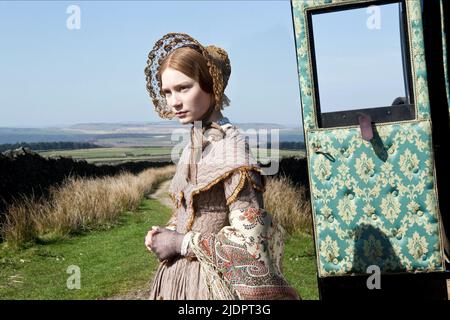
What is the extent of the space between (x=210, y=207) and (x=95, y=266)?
181 inches

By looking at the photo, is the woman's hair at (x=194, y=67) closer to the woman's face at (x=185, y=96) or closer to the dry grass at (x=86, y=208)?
the woman's face at (x=185, y=96)

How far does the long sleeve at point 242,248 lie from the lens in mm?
2160

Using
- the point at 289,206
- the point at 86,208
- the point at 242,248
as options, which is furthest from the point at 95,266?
the point at 242,248

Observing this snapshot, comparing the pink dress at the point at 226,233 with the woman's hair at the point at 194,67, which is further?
the woman's hair at the point at 194,67

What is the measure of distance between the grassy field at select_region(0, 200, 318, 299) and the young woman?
121 inches

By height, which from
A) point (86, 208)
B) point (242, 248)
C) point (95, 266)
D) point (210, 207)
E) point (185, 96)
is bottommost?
point (95, 266)

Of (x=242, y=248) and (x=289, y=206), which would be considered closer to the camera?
(x=242, y=248)

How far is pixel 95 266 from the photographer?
6.54 meters

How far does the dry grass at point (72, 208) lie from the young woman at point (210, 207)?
4933mm

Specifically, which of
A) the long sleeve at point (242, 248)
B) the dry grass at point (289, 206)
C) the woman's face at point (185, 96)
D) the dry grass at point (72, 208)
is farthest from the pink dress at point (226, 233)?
the dry grass at point (72, 208)

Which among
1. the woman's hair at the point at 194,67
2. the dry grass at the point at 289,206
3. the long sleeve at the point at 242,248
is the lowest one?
the dry grass at the point at 289,206

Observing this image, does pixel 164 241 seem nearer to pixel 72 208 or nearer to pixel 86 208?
pixel 72 208

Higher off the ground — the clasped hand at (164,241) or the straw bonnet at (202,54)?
the straw bonnet at (202,54)
